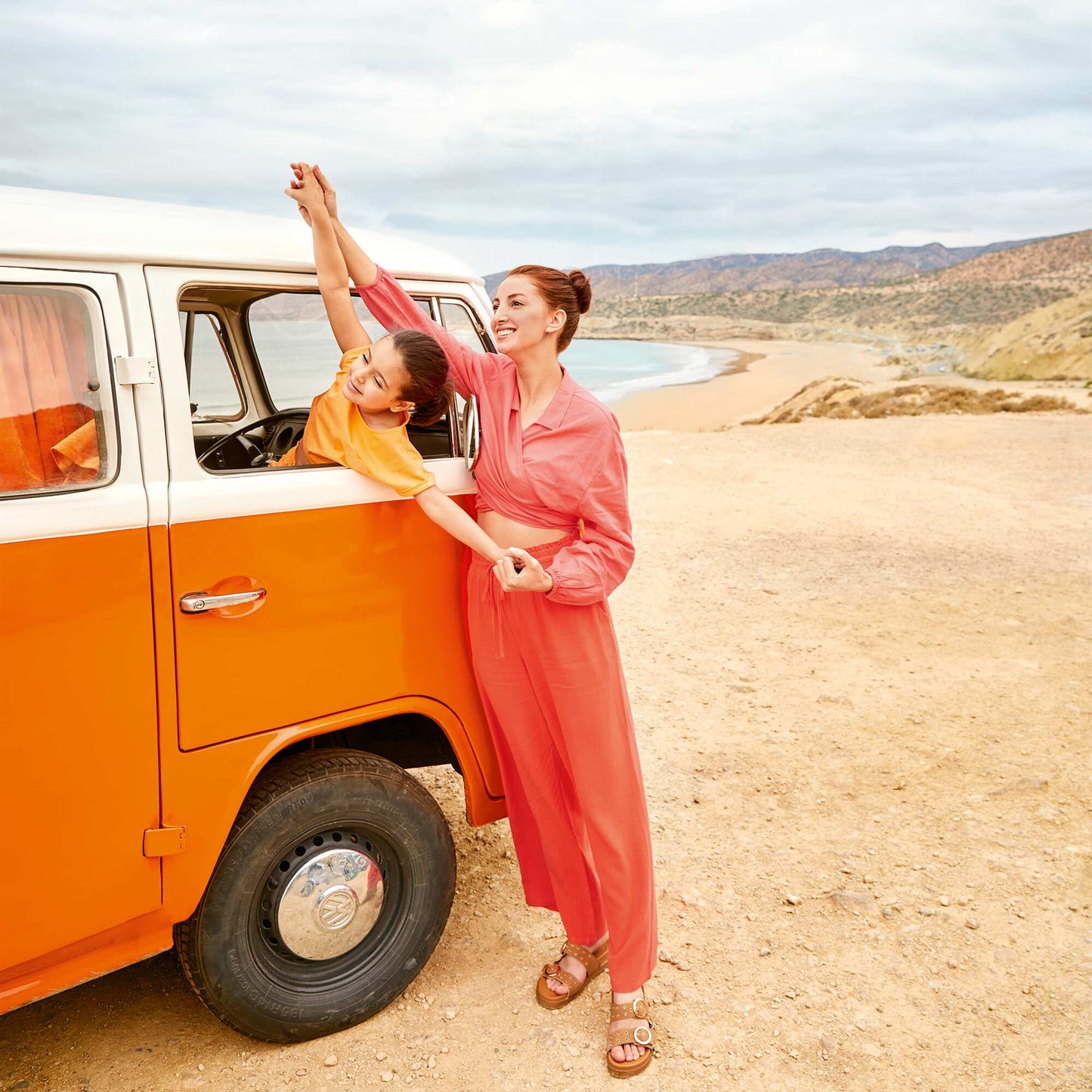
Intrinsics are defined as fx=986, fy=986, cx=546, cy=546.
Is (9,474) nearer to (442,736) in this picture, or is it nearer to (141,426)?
(141,426)

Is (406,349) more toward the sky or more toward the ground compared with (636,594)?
more toward the sky

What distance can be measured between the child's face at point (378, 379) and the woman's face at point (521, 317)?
323 mm

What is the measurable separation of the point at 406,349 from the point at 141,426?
681 mm

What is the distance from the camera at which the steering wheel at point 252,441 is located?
3.12 m

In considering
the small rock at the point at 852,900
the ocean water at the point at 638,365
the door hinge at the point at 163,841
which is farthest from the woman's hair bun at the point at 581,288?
the ocean water at the point at 638,365

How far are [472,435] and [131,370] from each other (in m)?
0.95

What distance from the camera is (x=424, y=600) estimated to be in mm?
2859

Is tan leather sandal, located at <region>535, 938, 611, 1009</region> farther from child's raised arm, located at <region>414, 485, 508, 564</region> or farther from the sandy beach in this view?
the sandy beach

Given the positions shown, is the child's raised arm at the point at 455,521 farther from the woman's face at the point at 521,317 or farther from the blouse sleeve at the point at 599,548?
the woman's face at the point at 521,317

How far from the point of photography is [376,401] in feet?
8.59

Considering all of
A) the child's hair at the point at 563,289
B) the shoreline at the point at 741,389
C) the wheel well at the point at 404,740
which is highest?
the child's hair at the point at 563,289

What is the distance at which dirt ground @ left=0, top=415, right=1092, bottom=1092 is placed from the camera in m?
2.95

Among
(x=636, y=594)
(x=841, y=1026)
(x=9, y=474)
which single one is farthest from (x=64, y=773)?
(x=636, y=594)

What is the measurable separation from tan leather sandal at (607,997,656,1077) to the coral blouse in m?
1.30
